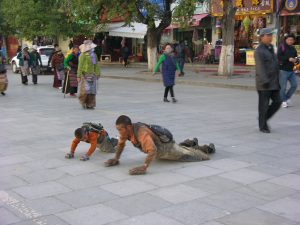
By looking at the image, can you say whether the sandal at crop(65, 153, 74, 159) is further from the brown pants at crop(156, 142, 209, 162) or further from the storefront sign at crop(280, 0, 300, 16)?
the storefront sign at crop(280, 0, 300, 16)

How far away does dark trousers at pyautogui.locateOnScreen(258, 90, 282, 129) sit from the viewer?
8.27m

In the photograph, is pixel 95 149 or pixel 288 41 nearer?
pixel 95 149

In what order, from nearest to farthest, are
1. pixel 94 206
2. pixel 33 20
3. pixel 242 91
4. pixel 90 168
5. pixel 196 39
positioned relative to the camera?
1. pixel 94 206
2. pixel 90 168
3. pixel 242 91
4. pixel 196 39
5. pixel 33 20

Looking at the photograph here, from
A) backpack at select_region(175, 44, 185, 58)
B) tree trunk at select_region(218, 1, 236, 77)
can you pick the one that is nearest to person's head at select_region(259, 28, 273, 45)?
tree trunk at select_region(218, 1, 236, 77)

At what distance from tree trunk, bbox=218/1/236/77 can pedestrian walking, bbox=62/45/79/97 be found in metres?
7.43

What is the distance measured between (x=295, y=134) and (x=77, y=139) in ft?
12.8

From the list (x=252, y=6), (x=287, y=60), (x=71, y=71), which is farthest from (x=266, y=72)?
(x=252, y=6)

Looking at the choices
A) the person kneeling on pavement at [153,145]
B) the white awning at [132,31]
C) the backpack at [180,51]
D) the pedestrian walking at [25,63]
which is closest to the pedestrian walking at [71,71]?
the pedestrian walking at [25,63]

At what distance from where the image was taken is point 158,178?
5598mm

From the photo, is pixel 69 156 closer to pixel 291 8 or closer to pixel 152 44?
pixel 152 44

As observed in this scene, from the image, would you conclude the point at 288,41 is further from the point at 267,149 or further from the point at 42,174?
the point at 42,174

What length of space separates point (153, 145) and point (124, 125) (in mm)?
416

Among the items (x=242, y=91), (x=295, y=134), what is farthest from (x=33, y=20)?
(x=295, y=134)

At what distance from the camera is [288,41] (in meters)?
11.1
